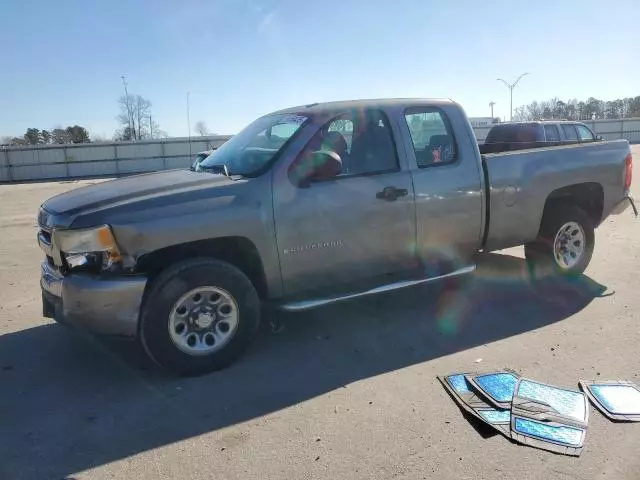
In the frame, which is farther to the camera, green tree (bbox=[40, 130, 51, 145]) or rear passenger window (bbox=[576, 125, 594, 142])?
green tree (bbox=[40, 130, 51, 145])

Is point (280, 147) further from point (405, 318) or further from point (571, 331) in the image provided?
point (571, 331)

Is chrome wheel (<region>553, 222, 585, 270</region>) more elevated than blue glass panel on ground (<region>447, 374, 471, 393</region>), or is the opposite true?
chrome wheel (<region>553, 222, 585, 270</region>)

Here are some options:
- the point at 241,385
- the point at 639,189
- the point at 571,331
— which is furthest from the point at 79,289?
the point at 639,189

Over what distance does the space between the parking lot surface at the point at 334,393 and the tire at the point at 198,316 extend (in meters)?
0.16

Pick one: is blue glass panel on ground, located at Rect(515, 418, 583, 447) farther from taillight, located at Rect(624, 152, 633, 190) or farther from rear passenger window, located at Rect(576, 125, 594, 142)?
rear passenger window, located at Rect(576, 125, 594, 142)

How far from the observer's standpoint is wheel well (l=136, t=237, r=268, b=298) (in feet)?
12.9

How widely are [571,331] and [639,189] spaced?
11.5 metres

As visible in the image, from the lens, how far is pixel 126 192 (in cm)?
416

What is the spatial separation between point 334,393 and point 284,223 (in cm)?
133

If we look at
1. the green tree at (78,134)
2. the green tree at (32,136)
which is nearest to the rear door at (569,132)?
the green tree at (78,134)

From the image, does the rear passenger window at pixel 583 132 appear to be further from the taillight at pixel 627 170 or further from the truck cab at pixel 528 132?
the taillight at pixel 627 170

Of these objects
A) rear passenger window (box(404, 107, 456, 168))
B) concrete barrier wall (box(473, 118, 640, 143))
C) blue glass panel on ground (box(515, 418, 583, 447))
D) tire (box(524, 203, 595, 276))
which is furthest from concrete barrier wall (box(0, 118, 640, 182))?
blue glass panel on ground (box(515, 418, 583, 447))

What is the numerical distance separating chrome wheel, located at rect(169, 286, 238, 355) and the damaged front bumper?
0.29 metres

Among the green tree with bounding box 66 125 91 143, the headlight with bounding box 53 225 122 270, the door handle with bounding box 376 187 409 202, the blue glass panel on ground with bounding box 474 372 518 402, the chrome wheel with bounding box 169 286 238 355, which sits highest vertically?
the green tree with bounding box 66 125 91 143
